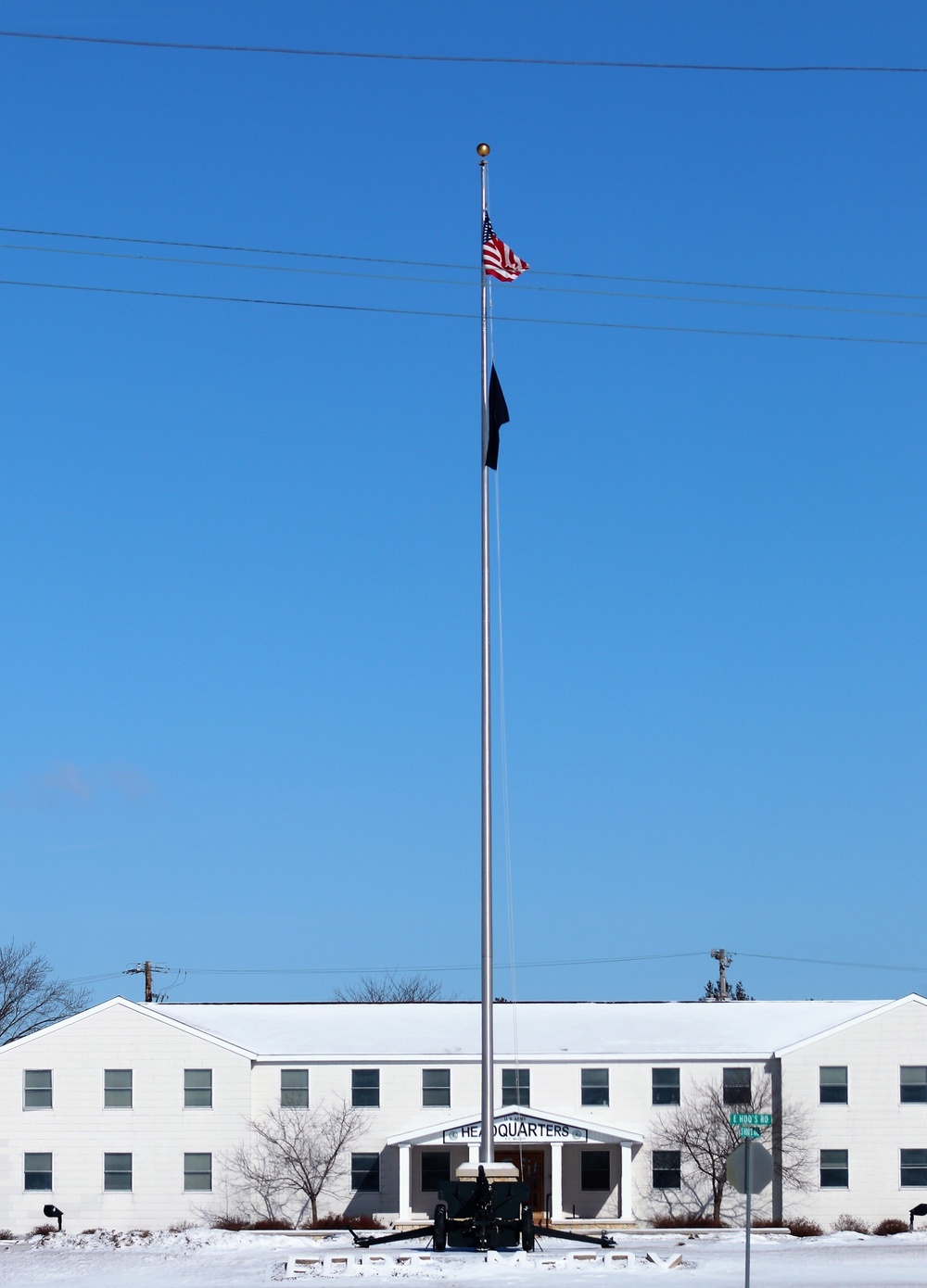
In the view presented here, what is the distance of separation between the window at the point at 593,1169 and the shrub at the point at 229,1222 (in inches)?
386

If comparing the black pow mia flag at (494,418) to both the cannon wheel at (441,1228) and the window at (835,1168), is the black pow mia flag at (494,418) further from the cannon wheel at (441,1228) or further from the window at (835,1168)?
the window at (835,1168)

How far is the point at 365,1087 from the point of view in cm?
5225

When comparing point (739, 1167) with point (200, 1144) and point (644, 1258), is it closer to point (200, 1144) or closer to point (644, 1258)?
point (644, 1258)

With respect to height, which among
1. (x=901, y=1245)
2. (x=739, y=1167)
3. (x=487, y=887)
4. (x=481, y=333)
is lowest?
(x=901, y=1245)

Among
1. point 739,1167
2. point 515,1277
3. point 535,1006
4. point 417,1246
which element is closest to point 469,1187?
point 515,1277

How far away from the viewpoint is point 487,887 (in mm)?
33969

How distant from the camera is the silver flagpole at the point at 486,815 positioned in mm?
33531

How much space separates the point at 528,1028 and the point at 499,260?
29.8 m

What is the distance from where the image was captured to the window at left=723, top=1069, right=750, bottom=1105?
52.0m

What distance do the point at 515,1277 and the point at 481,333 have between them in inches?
733

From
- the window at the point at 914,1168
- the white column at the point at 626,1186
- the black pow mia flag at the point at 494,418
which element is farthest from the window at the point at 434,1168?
the black pow mia flag at the point at 494,418

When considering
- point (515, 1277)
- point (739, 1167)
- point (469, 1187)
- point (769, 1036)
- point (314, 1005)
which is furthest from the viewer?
point (314, 1005)

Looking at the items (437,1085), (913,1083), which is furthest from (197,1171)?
(913,1083)

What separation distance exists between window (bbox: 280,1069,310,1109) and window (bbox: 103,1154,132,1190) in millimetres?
4776
